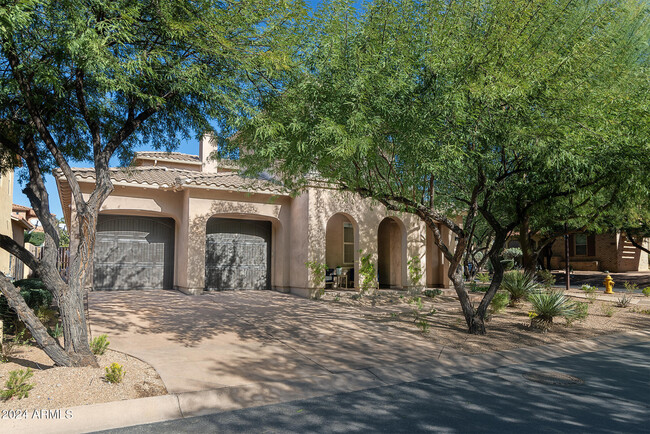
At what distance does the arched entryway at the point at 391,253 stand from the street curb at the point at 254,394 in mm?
8303

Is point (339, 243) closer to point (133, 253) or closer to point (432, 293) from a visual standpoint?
point (432, 293)

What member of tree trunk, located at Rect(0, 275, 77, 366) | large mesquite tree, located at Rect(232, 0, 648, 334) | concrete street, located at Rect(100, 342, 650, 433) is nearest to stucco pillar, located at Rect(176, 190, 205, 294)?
large mesquite tree, located at Rect(232, 0, 648, 334)

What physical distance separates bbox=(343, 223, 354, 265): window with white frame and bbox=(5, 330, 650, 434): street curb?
10687 mm

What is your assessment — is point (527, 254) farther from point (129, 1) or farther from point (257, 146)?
point (129, 1)

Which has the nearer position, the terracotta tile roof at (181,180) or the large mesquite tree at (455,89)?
the large mesquite tree at (455,89)

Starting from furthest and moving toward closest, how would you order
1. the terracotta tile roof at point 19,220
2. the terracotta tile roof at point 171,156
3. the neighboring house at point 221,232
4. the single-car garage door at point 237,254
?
the terracotta tile roof at point 19,220 → the terracotta tile roof at point 171,156 → the single-car garage door at point 237,254 → the neighboring house at point 221,232

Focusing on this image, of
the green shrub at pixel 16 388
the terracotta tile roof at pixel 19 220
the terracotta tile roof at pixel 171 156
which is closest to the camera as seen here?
the green shrub at pixel 16 388

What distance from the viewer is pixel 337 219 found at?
61.2ft

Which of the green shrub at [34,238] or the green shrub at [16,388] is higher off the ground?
the green shrub at [34,238]

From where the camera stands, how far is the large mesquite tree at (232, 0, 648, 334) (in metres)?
7.11

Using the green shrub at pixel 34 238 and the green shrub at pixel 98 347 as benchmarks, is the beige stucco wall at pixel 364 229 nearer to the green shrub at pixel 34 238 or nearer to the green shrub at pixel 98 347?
the green shrub at pixel 98 347

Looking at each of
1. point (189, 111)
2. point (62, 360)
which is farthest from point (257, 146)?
point (62, 360)

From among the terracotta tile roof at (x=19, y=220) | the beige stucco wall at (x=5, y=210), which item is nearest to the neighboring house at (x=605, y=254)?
the beige stucco wall at (x=5, y=210)

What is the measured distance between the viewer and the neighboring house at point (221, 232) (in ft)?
47.5
